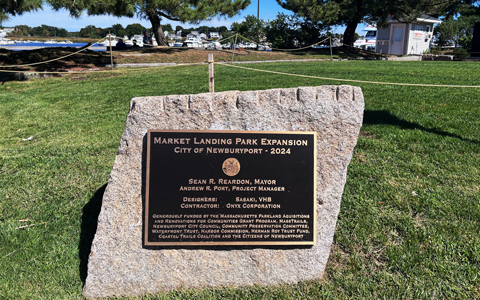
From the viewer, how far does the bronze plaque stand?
9.14 feet

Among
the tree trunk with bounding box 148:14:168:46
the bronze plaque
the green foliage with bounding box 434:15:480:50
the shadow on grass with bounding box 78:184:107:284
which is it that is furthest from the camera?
the green foliage with bounding box 434:15:480:50

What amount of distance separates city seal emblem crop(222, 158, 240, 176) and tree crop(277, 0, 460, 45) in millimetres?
26711

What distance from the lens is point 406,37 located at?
35.7 m

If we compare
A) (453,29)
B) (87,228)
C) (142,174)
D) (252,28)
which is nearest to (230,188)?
(142,174)

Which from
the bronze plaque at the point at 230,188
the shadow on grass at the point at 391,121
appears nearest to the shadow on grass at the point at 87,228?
the bronze plaque at the point at 230,188

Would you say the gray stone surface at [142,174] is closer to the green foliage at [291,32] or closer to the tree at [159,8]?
the tree at [159,8]

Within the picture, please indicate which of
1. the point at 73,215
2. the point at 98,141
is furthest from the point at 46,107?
the point at 73,215

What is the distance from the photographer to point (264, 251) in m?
2.90

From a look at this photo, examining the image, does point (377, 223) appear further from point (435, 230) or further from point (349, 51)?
point (349, 51)

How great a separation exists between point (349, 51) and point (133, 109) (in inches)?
1140

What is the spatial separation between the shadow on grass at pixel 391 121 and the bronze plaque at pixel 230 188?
372 cm

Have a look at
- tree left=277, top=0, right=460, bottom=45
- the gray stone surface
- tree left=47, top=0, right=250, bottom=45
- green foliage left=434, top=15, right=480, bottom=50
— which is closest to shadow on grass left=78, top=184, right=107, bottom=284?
the gray stone surface

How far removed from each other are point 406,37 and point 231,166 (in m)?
38.8

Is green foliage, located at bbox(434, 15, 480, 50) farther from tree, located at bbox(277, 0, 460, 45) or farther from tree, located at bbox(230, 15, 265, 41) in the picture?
tree, located at bbox(230, 15, 265, 41)
